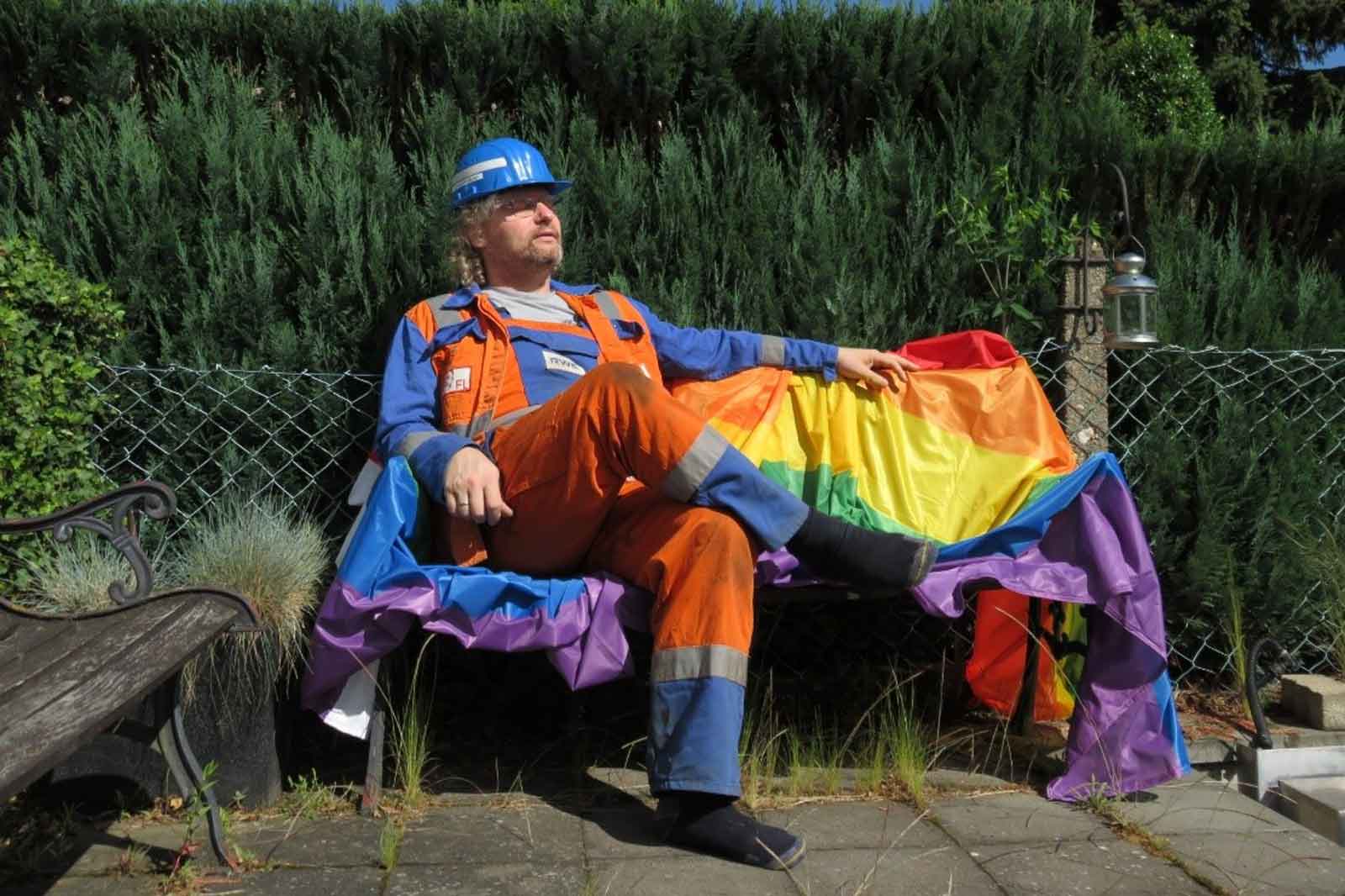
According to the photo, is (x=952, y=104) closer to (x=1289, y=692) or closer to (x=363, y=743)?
(x=1289, y=692)

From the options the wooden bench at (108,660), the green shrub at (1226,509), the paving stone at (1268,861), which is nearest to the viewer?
the wooden bench at (108,660)

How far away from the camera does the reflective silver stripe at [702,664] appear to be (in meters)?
3.00

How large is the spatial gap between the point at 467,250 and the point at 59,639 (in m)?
1.88

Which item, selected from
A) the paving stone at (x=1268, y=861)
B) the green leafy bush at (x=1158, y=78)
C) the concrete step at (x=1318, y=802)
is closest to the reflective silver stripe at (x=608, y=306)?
the paving stone at (x=1268, y=861)

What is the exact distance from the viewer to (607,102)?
4.76 metres

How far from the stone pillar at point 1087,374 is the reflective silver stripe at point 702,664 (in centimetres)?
186

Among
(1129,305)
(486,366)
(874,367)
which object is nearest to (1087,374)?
(1129,305)

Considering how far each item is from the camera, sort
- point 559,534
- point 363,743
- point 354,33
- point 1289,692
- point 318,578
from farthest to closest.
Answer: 1. point 354,33
2. point 1289,692
3. point 363,743
4. point 318,578
5. point 559,534

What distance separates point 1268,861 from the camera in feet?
10.1

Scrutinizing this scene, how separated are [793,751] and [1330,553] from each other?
6.64 feet

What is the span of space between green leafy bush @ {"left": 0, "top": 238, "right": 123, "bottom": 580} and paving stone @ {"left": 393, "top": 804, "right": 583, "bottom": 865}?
1490mm

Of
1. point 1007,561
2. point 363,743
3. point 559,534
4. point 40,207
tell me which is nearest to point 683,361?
point 559,534

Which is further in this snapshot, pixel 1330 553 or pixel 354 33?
pixel 354 33

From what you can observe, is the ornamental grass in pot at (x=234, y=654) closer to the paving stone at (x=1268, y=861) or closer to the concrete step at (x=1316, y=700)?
the paving stone at (x=1268, y=861)
